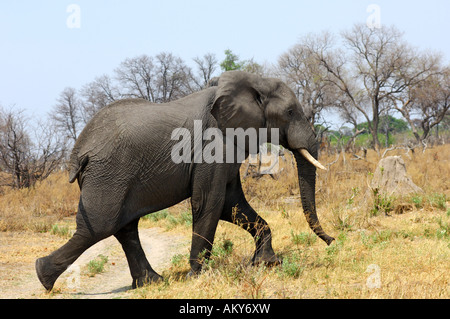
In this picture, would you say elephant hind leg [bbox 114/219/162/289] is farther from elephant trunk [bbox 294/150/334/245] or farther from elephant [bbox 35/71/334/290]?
elephant trunk [bbox 294/150/334/245]

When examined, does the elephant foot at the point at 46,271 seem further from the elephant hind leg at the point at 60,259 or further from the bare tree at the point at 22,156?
the bare tree at the point at 22,156

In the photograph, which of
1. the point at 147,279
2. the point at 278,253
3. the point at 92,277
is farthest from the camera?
the point at 278,253

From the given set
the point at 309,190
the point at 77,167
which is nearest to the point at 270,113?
the point at 309,190

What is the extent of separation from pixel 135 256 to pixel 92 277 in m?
1.20

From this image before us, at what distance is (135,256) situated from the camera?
563 centimetres

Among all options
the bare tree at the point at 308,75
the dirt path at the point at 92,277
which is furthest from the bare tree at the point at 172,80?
the dirt path at the point at 92,277

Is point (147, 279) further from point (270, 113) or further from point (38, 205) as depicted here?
point (38, 205)

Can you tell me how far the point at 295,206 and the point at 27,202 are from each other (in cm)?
732

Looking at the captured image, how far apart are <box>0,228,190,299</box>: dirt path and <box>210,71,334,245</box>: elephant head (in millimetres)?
2250

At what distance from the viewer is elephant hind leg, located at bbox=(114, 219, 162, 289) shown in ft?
18.4

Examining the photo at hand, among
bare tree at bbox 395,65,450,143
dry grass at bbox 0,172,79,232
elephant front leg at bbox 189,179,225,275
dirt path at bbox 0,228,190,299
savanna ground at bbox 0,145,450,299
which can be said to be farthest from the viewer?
bare tree at bbox 395,65,450,143

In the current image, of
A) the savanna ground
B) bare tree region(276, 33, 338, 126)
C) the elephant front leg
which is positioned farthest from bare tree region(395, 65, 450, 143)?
the elephant front leg

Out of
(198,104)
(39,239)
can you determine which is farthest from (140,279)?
(39,239)

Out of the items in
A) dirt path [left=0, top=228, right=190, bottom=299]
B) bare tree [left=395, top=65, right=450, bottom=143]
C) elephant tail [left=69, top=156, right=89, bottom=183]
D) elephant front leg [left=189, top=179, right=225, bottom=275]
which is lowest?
dirt path [left=0, top=228, right=190, bottom=299]
